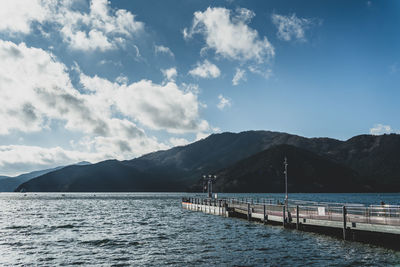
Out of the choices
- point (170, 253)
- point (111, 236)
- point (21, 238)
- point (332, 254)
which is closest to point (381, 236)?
point (332, 254)

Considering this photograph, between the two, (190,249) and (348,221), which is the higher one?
(348,221)

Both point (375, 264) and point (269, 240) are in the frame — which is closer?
point (375, 264)

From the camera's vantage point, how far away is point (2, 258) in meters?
29.1

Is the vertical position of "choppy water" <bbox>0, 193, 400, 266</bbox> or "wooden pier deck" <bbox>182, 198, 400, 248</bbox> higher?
"wooden pier deck" <bbox>182, 198, 400, 248</bbox>

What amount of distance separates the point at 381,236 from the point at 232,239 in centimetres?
1443

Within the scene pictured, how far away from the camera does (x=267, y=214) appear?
160ft

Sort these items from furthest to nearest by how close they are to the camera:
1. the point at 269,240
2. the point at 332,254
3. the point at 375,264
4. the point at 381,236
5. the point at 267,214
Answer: the point at 267,214, the point at 269,240, the point at 381,236, the point at 332,254, the point at 375,264

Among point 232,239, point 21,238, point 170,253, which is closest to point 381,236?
point 232,239

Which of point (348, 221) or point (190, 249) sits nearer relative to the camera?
point (190, 249)

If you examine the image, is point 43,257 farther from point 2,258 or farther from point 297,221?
point 297,221

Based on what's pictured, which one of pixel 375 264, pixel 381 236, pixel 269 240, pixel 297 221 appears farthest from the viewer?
pixel 297 221

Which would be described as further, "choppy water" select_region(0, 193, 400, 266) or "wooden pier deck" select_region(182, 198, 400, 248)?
"wooden pier deck" select_region(182, 198, 400, 248)

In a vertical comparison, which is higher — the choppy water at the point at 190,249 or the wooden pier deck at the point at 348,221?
the wooden pier deck at the point at 348,221

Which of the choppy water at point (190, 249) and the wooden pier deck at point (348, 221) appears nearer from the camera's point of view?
the choppy water at point (190, 249)
